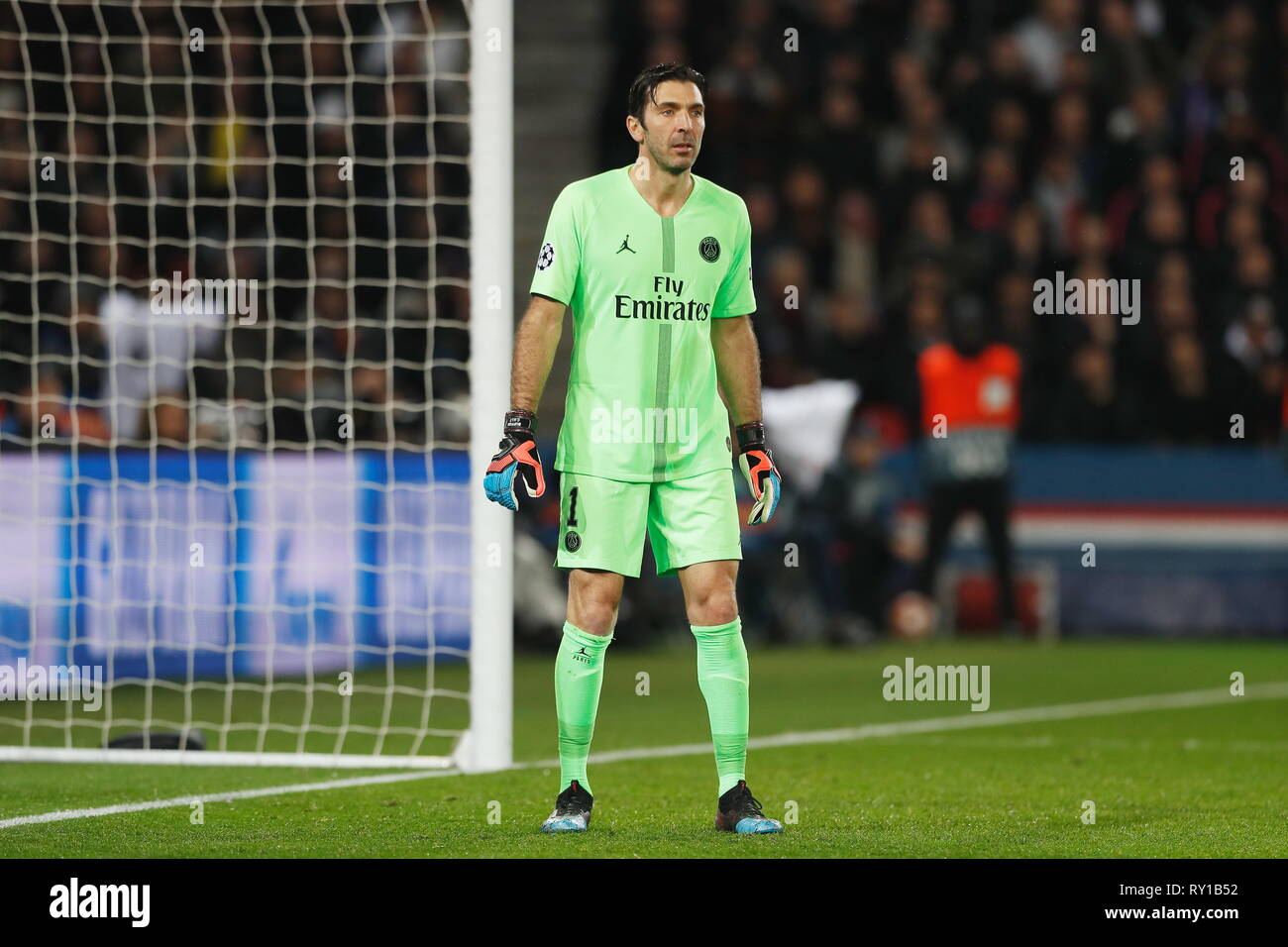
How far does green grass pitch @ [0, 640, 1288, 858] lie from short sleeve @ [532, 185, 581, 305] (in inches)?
59.7

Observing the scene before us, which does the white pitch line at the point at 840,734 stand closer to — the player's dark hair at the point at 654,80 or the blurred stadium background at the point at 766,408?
the blurred stadium background at the point at 766,408

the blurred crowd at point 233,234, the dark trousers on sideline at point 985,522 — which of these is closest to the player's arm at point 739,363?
the blurred crowd at point 233,234

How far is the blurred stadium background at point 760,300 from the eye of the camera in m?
11.4

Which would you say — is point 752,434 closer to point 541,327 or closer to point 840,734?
point 541,327

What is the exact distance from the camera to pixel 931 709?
397 inches

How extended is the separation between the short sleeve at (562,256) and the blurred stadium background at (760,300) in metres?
4.12

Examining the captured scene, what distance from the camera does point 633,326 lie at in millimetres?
6133

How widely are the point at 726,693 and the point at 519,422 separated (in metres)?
0.96

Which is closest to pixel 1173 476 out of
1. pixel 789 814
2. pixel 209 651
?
pixel 209 651

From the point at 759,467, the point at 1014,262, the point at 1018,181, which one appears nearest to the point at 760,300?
the point at 1014,262

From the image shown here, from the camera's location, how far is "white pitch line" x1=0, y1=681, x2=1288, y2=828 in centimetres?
670
